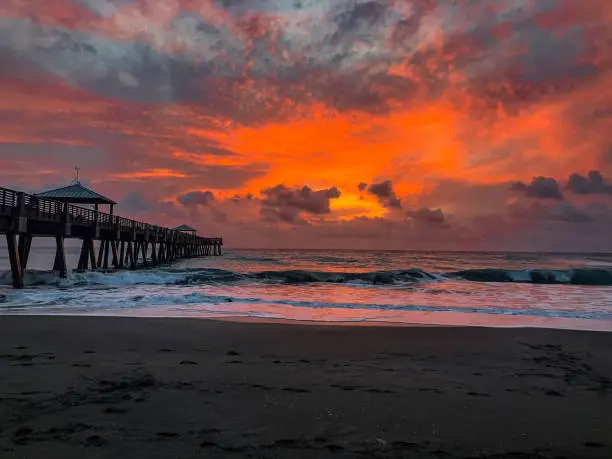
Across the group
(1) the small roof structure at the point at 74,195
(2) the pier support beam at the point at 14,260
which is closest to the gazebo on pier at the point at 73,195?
(1) the small roof structure at the point at 74,195

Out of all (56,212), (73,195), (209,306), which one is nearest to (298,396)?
(209,306)

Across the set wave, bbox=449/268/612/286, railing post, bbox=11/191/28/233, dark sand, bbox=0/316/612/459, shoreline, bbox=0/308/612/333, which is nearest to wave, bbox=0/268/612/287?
wave, bbox=449/268/612/286

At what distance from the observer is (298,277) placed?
3031cm

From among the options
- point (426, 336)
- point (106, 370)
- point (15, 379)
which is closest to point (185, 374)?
point (106, 370)

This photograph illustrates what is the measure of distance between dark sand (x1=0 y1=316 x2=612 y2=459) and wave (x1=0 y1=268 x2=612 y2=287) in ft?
53.4

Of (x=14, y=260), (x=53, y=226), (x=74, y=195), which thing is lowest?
(x=14, y=260)

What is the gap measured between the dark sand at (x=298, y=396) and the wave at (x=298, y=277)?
16281 millimetres

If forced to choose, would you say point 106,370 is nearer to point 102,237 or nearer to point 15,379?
point 15,379

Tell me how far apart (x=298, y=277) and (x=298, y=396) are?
25.6 m

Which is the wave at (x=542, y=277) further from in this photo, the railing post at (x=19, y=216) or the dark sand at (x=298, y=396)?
the railing post at (x=19, y=216)

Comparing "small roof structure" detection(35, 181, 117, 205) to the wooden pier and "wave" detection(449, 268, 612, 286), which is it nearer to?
the wooden pier

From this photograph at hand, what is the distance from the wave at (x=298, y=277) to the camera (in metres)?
23.1

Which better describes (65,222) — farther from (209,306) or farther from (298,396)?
(298,396)

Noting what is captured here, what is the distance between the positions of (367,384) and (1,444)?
3.53 meters
